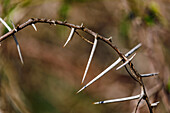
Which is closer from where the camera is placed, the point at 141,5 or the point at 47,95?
the point at 141,5

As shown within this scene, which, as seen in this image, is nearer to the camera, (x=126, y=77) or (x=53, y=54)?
(x=126, y=77)

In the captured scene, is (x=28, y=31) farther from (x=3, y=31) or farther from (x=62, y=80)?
(x=3, y=31)

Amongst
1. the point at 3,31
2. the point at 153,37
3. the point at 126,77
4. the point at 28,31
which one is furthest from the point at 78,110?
the point at 3,31

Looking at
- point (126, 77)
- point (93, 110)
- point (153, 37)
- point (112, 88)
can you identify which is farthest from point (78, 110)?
point (153, 37)

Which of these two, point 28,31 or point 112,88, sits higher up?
point 28,31

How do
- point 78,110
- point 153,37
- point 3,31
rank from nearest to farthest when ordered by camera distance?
1. point 3,31
2. point 153,37
3. point 78,110

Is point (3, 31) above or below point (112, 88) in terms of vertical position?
above

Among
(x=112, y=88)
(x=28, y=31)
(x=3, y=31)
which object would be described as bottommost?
(x=112, y=88)

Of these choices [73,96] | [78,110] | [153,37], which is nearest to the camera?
[153,37]

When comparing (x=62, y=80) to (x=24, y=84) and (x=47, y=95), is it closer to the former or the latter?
(x=47, y=95)
